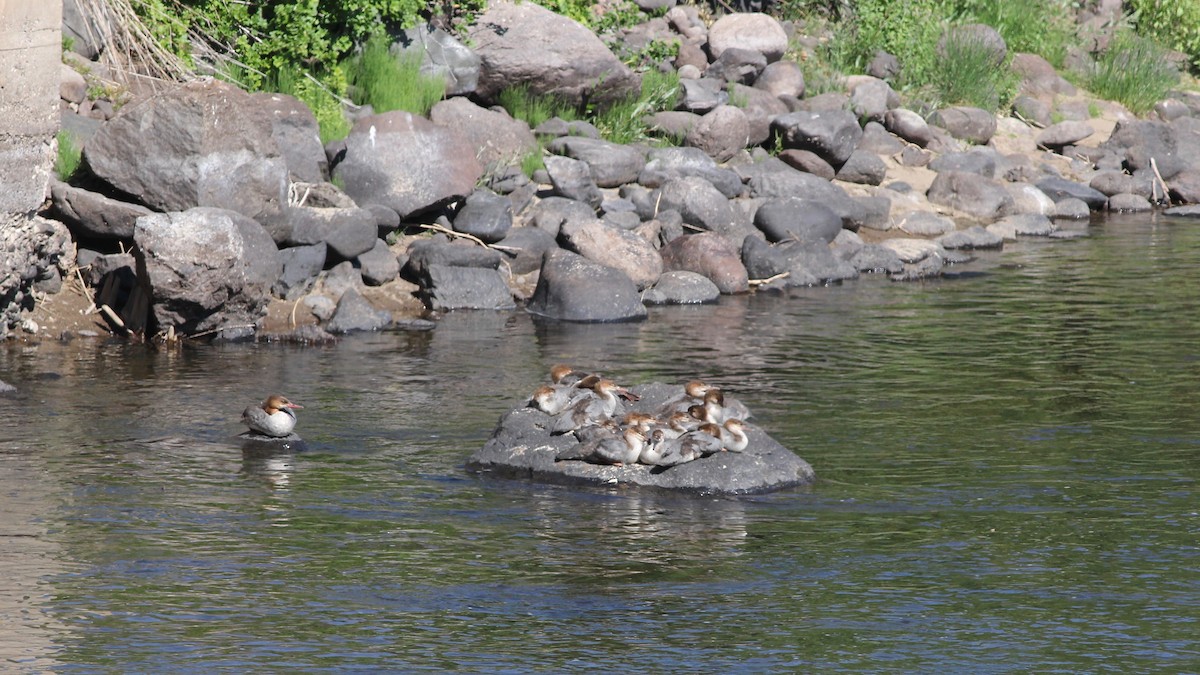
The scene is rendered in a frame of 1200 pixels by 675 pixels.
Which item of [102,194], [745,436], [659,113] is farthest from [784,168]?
[745,436]

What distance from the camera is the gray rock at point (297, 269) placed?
1636 centimetres

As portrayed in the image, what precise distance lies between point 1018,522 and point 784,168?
44.4ft

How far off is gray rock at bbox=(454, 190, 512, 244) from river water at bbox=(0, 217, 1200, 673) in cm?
267

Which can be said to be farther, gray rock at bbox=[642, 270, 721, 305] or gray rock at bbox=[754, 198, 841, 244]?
gray rock at bbox=[754, 198, 841, 244]

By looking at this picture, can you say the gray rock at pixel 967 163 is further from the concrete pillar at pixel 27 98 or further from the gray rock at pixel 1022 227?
the concrete pillar at pixel 27 98

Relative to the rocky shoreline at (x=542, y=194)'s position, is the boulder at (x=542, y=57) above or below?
above

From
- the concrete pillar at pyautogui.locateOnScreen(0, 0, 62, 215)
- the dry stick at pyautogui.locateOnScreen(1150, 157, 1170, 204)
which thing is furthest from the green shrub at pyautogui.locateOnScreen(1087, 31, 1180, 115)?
the concrete pillar at pyautogui.locateOnScreen(0, 0, 62, 215)

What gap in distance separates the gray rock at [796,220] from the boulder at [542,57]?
3.35 metres

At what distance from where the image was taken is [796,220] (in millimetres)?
20062

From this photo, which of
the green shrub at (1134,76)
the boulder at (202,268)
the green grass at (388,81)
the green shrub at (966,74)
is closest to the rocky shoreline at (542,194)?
the boulder at (202,268)

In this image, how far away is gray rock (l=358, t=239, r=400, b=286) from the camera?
675 inches

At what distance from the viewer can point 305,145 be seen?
1756cm

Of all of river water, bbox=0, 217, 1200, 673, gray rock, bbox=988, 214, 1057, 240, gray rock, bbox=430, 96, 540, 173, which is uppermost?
gray rock, bbox=430, 96, 540, 173

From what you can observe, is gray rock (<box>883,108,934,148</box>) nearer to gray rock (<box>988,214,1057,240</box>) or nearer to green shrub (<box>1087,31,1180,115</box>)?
gray rock (<box>988,214,1057,240</box>)
